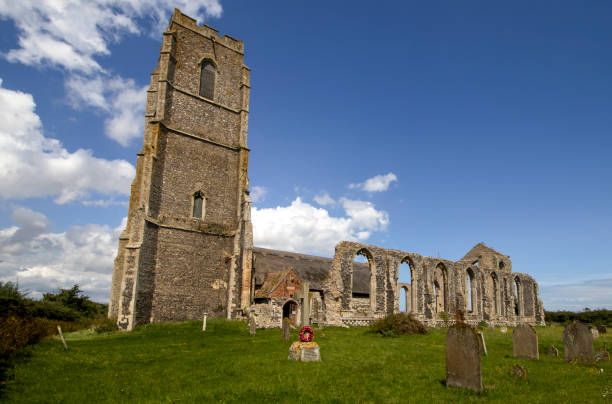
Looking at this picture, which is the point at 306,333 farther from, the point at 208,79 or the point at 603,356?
the point at 208,79

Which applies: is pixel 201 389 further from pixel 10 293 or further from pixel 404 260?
pixel 404 260

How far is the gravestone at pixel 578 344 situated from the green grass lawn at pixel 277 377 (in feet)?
1.14

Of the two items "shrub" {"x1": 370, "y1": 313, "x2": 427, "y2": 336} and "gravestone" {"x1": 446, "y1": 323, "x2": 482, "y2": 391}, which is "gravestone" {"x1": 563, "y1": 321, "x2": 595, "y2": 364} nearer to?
"gravestone" {"x1": 446, "y1": 323, "x2": 482, "y2": 391}

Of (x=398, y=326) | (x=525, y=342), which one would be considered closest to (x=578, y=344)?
(x=525, y=342)

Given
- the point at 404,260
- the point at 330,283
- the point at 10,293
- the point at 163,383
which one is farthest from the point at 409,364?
the point at 10,293

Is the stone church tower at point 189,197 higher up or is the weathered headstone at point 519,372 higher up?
the stone church tower at point 189,197

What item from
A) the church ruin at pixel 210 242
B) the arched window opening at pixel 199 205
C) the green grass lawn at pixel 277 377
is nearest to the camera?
the green grass lawn at pixel 277 377

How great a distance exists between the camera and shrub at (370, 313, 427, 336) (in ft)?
51.7

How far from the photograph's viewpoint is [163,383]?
7008 mm

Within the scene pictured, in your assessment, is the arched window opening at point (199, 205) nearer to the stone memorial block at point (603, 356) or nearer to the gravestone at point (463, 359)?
the gravestone at point (463, 359)

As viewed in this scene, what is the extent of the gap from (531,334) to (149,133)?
21636 mm

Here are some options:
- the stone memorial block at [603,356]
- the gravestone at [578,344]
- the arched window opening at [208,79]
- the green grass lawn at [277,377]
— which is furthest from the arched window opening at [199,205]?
the stone memorial block at [603,356]

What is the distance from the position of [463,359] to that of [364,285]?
24.2m

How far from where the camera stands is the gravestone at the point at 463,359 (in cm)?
632
